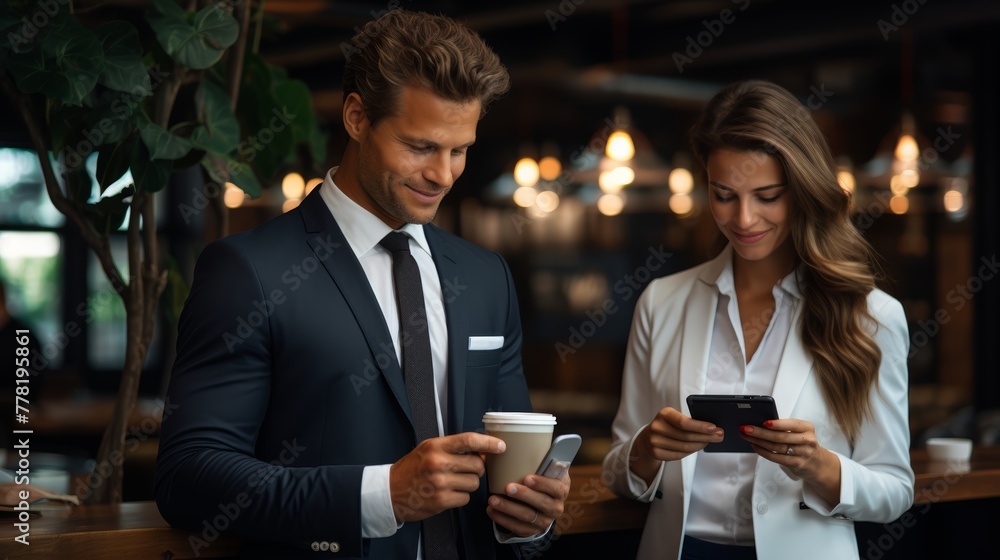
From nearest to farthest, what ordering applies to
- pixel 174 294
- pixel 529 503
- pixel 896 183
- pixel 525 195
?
pixel 529 503, pixel 174 294, pixel 896 183, pixel 525 195

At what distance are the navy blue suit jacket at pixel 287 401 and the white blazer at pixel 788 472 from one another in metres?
0.51

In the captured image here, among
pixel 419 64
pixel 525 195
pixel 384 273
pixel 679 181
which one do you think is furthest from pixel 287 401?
pixel 679 181

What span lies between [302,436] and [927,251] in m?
8.76

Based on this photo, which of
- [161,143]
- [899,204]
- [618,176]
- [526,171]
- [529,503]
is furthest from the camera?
[899,204]

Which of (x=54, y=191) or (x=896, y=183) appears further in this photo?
(x=896, y=183)

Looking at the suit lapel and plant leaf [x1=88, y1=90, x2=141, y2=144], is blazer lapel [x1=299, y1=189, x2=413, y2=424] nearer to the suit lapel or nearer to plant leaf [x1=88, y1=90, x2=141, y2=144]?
the suit lapel

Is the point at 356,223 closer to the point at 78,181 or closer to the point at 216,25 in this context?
the point at 216,25

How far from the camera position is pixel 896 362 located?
2191mm

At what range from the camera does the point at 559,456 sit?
1.68 meters

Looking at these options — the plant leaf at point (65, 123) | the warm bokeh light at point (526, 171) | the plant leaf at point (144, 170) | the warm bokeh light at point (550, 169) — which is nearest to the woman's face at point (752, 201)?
the plant leaf at point (144, 170)

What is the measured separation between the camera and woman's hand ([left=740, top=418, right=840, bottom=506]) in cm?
193

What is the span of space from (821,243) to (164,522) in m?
1.48

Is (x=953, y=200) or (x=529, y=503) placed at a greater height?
(x=953, y=200)

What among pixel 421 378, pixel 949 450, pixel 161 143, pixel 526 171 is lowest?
pixel 949 450
